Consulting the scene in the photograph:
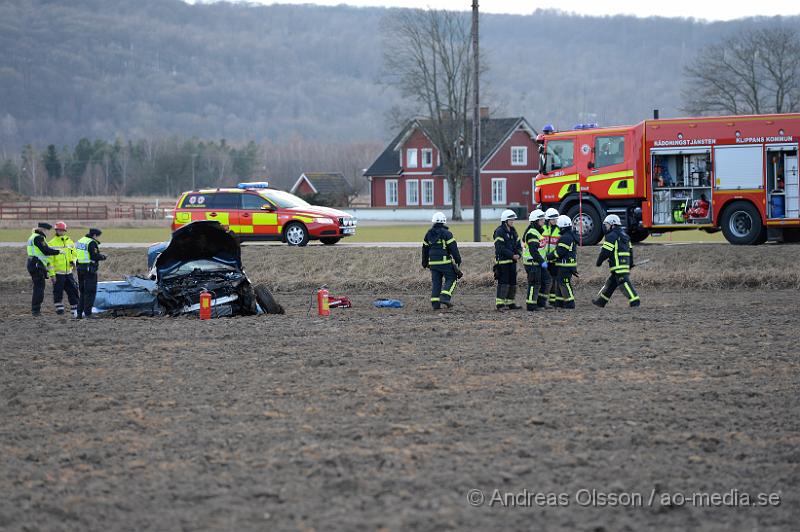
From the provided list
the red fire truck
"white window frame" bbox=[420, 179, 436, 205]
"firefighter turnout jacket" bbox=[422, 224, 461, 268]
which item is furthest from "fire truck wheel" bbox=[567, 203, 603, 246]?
"white window frame" bbox=[420, 179, 436, 205]

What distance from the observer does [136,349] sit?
1404 cm

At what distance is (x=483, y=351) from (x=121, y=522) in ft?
23.4

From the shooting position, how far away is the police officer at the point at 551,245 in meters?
17.8

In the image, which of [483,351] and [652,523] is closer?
[652,523]

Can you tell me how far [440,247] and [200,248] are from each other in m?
3.86

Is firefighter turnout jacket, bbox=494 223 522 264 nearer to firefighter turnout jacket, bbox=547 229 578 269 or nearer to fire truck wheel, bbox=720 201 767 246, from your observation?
firefighter turnout jacket, bbox=547 229 578 269

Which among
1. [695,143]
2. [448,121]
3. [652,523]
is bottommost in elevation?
[652,523]

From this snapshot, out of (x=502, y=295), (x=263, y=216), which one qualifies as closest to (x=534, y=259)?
(x=502, y=295)

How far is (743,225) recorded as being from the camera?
2417 cm

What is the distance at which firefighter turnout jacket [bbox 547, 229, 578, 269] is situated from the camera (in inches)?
686

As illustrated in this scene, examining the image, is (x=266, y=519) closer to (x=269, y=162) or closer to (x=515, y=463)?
(x=515, y=463)

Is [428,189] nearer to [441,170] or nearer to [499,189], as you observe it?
[441,170]

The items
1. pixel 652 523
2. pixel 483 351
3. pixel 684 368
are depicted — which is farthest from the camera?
pixel 483 351

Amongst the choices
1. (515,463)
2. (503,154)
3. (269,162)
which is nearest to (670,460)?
(515,463)
